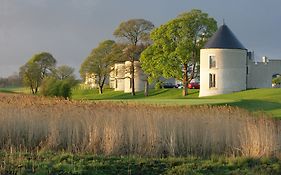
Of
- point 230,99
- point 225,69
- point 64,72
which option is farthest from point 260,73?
point 64,72

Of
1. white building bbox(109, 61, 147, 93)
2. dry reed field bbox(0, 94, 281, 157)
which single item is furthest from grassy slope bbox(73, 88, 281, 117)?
dry reed field bbox(0, 94, 281, 157)

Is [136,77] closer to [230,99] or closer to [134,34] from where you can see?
[134,34]

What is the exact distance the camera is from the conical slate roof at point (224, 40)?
51.3 meters

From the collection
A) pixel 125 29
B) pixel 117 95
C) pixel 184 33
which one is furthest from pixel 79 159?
pixel 117 95

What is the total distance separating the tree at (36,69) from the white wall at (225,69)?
94.4 ft

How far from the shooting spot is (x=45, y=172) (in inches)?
340

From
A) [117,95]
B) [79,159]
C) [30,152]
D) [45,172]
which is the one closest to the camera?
[45,172]

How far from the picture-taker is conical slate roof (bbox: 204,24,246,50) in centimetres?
5131

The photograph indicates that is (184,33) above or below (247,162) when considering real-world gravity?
above

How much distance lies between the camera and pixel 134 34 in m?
62.7

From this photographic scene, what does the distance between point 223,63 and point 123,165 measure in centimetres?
4348

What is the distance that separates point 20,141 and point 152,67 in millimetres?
45125

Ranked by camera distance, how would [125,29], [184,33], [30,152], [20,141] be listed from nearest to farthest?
[30,152], [20,141], [184,33], [125,29]

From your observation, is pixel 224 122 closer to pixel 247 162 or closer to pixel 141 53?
pixel 247 162
